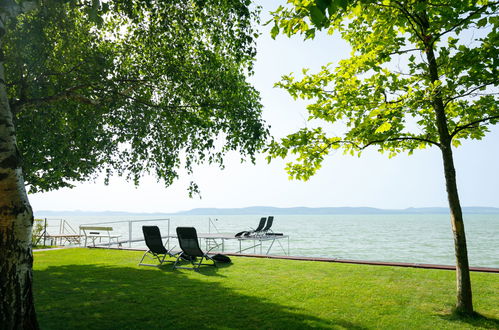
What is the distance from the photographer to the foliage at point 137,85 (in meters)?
7.01

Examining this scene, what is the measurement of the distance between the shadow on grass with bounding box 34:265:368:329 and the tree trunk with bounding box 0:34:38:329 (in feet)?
3.09

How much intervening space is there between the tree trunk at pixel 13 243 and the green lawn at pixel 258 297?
943 mm

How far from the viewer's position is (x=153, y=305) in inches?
211

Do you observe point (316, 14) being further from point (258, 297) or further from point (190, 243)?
point (190, 243)

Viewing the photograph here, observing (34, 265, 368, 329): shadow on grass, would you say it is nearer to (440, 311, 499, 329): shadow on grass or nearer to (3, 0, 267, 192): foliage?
(440, 311, 499, 329): shadow on grass

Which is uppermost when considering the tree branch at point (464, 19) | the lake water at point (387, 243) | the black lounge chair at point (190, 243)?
the tree branch at point (464, 19)

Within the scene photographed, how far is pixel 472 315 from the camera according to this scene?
479cm

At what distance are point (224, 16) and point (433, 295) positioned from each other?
20.8ft

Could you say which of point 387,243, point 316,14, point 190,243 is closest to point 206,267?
point 190,243

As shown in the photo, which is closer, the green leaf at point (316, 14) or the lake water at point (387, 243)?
the green leaf at point (316, 14)

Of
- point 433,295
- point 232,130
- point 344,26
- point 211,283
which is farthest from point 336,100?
point 211,283

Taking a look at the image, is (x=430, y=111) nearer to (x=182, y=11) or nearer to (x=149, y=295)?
(x=182, y=11)

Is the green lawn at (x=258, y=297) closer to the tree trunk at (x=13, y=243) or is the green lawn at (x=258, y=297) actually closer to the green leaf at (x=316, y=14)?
the tree trunk at (x=13, y=243)

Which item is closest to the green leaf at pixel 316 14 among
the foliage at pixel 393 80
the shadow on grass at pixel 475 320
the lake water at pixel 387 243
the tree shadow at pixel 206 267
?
Result: the foliage at pixel 393 80
